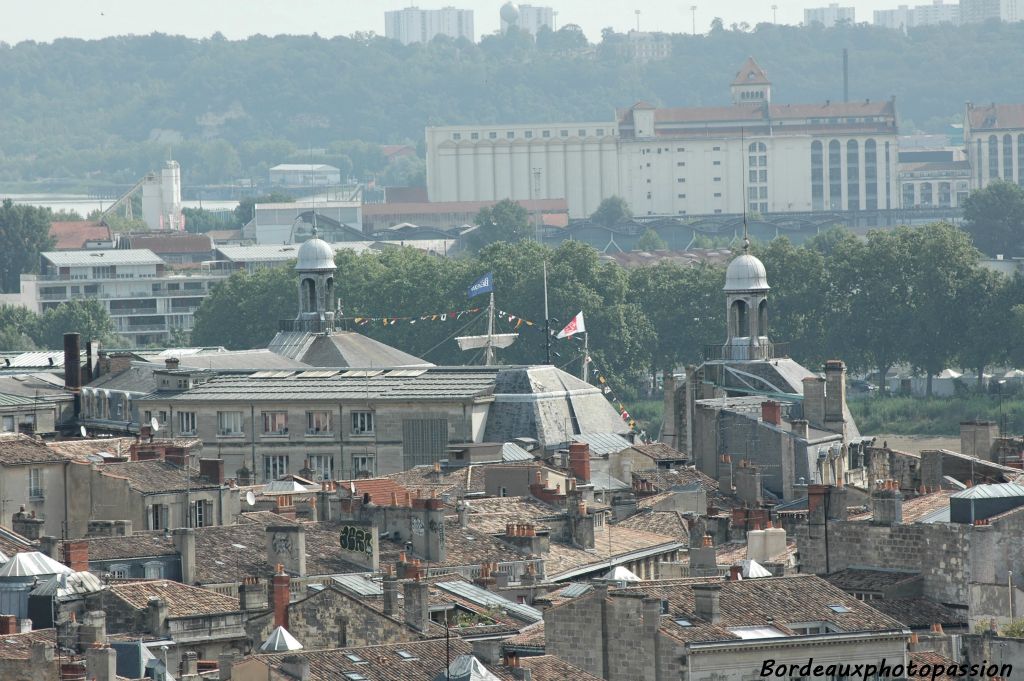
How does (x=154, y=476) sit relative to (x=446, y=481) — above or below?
above

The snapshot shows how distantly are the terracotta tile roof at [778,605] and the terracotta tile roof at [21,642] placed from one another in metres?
6.84

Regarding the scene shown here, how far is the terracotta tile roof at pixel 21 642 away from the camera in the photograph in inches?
1558

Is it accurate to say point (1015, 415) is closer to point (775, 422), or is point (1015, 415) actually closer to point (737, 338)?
→ point (737, 338)

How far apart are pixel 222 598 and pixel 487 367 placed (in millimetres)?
40409

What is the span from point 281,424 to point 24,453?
→ 844 inches

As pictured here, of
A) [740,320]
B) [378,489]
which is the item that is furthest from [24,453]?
[740,320]

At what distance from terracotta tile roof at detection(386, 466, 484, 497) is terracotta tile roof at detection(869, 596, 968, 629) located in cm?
2108

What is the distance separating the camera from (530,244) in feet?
572

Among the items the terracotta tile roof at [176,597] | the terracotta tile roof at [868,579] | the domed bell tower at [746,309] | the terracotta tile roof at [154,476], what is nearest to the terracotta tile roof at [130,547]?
the terracotta tile roof at [176,597]

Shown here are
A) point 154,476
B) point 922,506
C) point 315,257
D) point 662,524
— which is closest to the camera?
point 922,506

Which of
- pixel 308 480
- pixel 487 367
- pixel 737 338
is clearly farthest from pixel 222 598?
pixel 737 338

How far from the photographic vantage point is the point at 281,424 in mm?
84688

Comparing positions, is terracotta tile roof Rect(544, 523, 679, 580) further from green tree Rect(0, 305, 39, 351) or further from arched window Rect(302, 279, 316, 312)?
green tree Rect(0, 305, 39, 351)

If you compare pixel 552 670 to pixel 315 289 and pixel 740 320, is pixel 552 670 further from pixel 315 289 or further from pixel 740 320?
pixel 315 289
